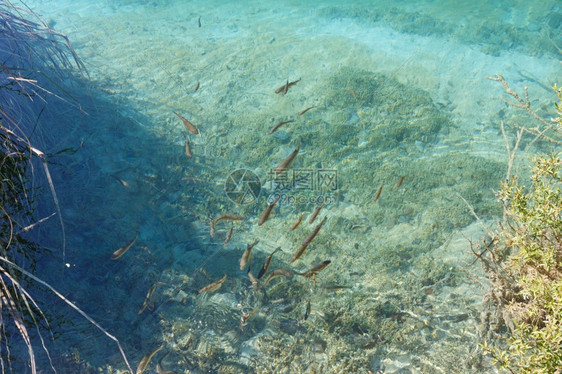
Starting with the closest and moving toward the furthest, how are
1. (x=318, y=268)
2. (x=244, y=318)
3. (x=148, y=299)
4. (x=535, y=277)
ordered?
(x=535, y=277) < (x=318, y=268) < (x=244, y=318) < (x=148, y=299)

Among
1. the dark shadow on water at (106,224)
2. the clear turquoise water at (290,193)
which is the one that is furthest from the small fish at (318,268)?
the dark shadow on water at (106,224)

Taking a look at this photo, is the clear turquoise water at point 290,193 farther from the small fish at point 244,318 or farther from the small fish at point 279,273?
the small fish at point 279,273

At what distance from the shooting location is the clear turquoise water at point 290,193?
13.5 ft

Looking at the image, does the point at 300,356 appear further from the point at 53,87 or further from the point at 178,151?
the point at 53,87

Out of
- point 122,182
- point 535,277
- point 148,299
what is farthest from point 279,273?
point 122,182

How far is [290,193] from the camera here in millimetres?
6586

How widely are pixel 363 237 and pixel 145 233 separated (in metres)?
3.65

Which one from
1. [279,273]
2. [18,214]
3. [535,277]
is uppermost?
[18,214]

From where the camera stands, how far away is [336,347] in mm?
3824

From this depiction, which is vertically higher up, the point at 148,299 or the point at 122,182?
the point at 122,182

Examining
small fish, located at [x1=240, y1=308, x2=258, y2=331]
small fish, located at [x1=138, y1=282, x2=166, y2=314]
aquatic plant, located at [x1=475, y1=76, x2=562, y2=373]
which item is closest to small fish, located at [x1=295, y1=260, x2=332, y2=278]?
small fish, located at [x1=240, y1=308, x2=258, y2=331]

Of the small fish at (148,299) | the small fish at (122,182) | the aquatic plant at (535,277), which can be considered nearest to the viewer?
the aquatic plant at (535,277)

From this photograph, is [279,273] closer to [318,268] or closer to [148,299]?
[318,268]

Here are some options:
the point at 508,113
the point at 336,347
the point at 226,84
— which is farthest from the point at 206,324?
the point at 508,113
